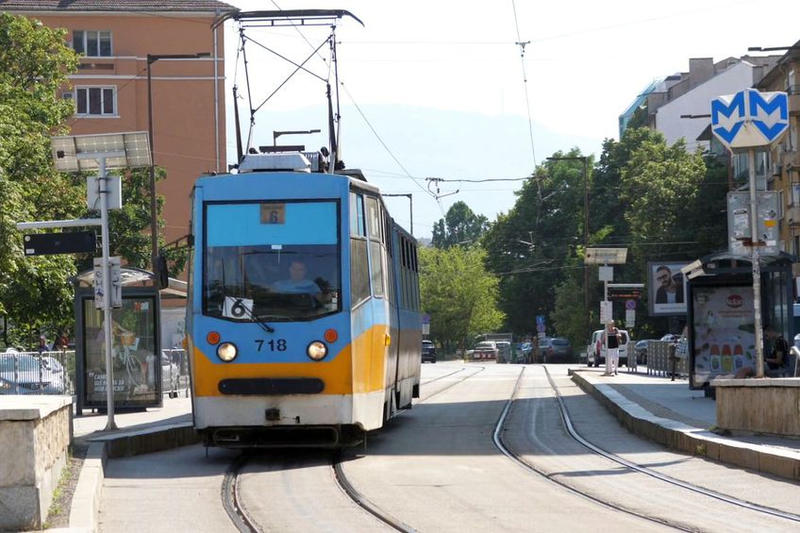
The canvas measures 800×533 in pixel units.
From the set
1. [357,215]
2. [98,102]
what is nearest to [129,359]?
[357,215]

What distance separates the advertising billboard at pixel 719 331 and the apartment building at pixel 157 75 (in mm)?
45064

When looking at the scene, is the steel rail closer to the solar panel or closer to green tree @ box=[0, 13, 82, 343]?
the solar panel

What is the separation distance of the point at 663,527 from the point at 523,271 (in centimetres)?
9105

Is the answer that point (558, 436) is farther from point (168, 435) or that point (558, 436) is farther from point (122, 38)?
point (122, 38)

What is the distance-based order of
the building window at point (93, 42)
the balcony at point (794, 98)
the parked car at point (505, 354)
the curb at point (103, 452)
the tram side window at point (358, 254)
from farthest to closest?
the parked car at point (505, 354) → the building window at point (93, 42) → the balcony at point (794, 98) → the tram side window at point (358, 254) → the curb at point (103, 452)

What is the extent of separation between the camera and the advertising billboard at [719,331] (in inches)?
1059

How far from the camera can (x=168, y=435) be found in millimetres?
18328

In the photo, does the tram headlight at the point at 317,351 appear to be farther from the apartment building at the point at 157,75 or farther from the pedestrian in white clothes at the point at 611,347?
the apartment building at the point at 157,75

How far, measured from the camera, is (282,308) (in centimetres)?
1562

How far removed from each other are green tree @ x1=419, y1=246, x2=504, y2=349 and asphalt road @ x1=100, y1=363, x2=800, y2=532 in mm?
96759

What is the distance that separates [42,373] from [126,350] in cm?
842

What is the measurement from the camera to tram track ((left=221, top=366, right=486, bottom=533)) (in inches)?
414

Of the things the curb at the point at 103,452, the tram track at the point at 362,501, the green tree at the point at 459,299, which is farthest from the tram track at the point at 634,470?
the green tree at the point at 459,299

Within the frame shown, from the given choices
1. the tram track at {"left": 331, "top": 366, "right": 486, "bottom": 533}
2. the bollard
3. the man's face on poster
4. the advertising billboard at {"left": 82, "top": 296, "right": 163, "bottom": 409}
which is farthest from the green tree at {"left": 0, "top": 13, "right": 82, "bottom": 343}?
the tram track at {"left": 331, "top": 366, "right": 486, "bottom": 533}
